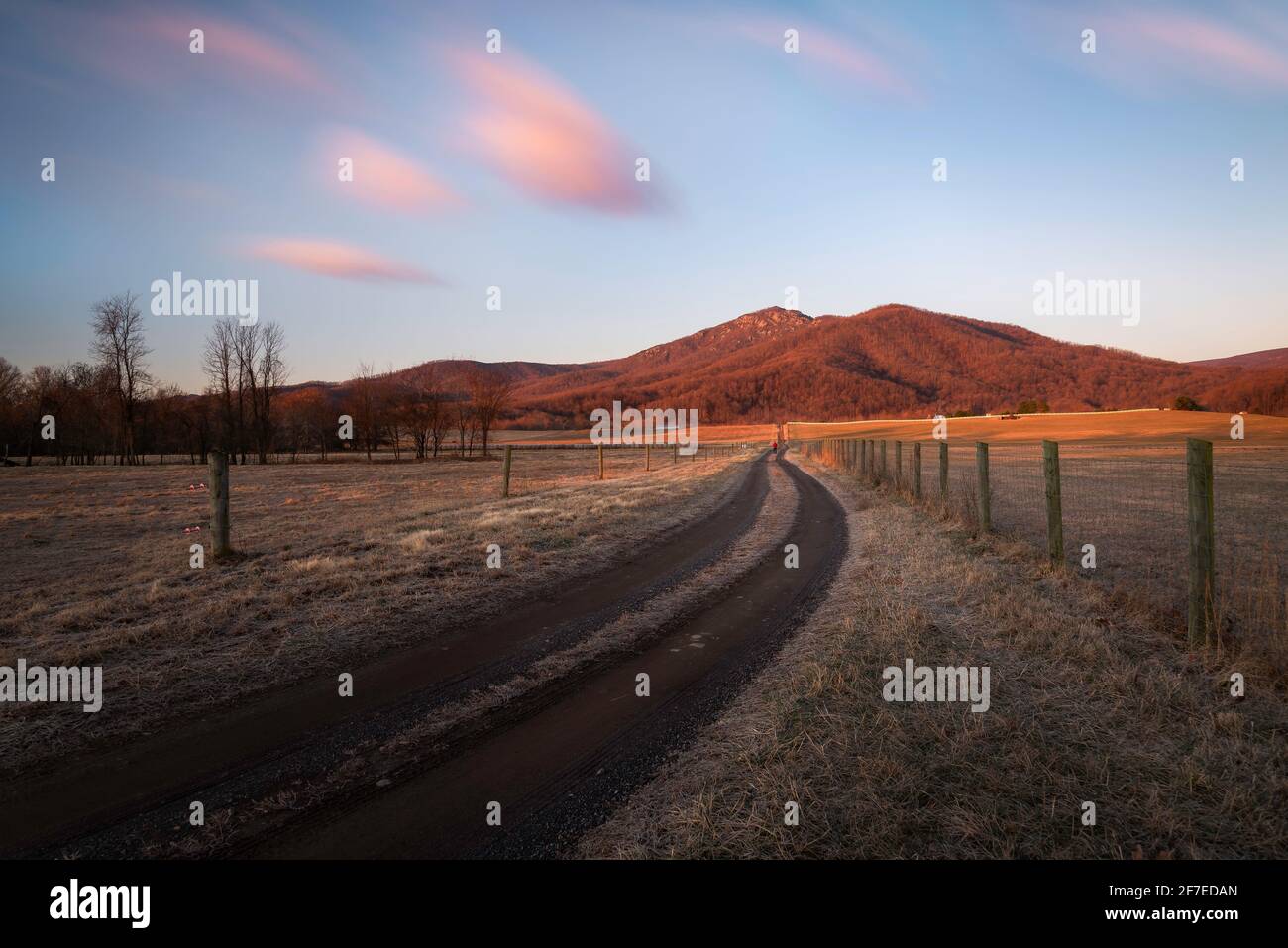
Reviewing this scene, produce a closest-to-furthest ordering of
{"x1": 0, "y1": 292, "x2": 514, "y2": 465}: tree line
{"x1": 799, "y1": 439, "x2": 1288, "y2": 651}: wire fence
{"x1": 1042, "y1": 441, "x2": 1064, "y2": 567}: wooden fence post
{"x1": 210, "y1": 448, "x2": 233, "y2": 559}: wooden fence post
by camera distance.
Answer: {"x1": 799, "y1": 439, "x2": 1288, "y2": 651}: wire fence, {"x1": 1042, "y1": 441, "x2": 1064, "y2": 567}: wooden fence post, {"x1": 210, "y1": 448, "x2": 233, "y2": 559}: wooden fence post, {"x1": 0, "y1": 292, "x2": 514, "y2": 465}: tree line

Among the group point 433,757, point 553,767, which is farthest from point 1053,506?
point 433,757

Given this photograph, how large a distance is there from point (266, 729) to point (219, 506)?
7.50 meters

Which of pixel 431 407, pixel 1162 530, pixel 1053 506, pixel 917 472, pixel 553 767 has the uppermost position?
pixel 431 407

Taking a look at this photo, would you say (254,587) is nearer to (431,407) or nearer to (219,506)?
(219,506)

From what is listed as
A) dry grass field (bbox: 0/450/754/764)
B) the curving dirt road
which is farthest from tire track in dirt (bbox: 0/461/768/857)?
dry grass field (bbox: 0/450/754/764)

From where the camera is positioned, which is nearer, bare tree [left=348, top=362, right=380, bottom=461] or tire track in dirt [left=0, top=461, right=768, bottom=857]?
tire track in dirt [left=0, top=461, right=768, bottom=857]

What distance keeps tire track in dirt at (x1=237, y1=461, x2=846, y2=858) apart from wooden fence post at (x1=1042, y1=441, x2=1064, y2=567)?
4617 mm

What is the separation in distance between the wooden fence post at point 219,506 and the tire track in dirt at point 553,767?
8263 millimetres

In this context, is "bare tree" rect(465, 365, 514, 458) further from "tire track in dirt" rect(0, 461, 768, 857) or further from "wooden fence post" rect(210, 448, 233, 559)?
"tire track in dirt" rect(0, 461, 768, 857)

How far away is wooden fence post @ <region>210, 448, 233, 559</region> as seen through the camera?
10312 mm

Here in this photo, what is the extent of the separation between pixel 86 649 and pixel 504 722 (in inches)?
181

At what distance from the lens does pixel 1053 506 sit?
8875 millimetres

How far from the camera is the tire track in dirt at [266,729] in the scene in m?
3.45
